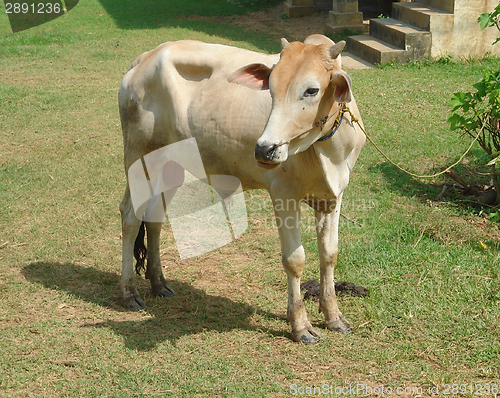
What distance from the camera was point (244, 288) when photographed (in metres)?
4.57

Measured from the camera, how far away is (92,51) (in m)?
13.0

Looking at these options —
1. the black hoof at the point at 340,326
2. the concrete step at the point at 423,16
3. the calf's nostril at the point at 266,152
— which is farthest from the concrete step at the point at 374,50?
the calf's nostril at the point at 266,152

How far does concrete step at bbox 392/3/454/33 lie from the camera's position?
9.61m

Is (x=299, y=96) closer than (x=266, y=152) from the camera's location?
No

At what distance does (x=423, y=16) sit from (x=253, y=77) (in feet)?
24.7

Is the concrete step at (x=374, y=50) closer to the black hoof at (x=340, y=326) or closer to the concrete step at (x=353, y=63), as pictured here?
the concrete step at (x=353, y=63)

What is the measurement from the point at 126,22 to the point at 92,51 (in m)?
3.72

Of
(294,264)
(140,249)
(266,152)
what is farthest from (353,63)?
(266,152)

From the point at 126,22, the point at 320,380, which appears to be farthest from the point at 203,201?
the point at 126,22

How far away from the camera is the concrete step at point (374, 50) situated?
32.5 ft

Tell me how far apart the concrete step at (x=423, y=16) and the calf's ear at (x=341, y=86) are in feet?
24.4

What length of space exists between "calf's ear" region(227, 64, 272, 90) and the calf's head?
0.73 feet

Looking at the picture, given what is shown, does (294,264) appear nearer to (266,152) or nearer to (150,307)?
(266,152)

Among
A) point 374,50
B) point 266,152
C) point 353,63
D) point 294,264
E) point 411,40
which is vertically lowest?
point 294,264
